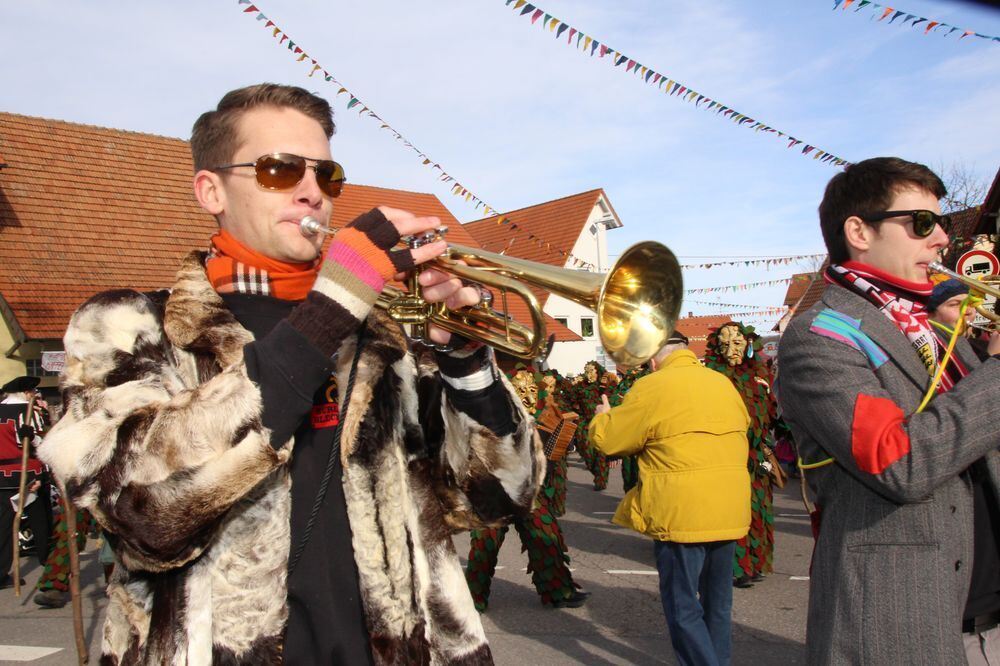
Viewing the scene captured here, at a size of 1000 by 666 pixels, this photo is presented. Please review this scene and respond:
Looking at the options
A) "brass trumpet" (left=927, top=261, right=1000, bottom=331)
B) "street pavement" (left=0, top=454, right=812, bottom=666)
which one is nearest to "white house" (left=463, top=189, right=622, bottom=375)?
"street pavement" (left=0, top=454, right=812, bottom=666)

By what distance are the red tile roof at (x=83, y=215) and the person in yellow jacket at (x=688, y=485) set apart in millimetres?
15126

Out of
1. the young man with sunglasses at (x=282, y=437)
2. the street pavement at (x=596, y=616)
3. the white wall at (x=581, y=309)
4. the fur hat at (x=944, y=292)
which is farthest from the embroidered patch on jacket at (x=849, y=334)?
the white wall at (x=581, y=309)

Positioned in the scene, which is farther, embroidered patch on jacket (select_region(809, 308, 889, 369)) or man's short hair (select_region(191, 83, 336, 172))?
embroidered patch on jacket (select_region(809, 308, 889, 369))

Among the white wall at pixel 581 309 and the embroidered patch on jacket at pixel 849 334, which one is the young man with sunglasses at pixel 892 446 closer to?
the embroidered patch on jacket at pixel 849 334

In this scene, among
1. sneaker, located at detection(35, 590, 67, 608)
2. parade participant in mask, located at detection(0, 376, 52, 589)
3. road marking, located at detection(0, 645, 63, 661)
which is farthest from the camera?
parade participant in mask, located at detection(0, 376, 52, 589)

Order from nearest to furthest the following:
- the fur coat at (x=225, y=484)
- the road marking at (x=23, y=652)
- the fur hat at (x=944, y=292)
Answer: the fur coat at (x=225, y=484) → the fur hat at (x=944, y=292) → the road marking at (x=23, y=652)

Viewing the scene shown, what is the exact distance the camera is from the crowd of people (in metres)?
1.58

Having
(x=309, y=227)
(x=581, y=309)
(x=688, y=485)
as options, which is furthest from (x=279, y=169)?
(x=581, y=309)

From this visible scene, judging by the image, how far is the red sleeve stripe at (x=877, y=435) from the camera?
2004 millimetres

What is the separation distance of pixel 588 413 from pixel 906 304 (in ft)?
39.7

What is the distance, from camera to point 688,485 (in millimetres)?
4230

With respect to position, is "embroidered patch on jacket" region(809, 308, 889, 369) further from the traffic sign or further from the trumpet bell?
the traffic sign

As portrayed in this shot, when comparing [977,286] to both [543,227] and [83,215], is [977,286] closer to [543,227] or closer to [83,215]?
[83,215]

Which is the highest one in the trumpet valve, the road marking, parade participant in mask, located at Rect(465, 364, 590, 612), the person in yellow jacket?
the trumpet valve
